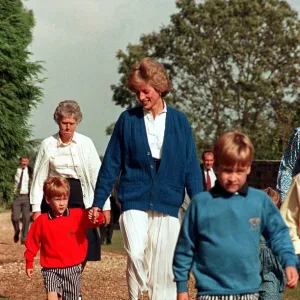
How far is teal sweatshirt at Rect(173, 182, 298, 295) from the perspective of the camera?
5758mm

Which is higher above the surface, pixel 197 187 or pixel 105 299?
pixel 197 187

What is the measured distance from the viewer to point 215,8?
5588cm

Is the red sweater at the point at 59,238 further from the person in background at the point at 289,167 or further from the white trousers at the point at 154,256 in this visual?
the person in background at the point at 289,167

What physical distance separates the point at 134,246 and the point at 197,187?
0.65 meters

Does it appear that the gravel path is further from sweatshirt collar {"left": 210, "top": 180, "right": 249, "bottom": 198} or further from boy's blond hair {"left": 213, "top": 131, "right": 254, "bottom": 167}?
boy's blond hair {"left": 213, "top": 131, "right": 254, "bottom": 167}

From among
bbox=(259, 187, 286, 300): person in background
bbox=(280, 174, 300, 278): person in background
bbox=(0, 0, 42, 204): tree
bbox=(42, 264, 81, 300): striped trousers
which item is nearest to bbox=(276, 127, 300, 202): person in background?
bbox=(259, 187, 286, 300): person in background

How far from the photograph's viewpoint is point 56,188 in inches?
341

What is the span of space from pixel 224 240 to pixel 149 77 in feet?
8.80

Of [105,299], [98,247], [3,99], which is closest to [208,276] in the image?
[98,247]

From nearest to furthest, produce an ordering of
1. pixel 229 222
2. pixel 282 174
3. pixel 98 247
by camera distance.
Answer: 1. pixel 229 222
2. pixel 282 174
3. pixel 98 247

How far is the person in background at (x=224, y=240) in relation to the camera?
5.75 metres

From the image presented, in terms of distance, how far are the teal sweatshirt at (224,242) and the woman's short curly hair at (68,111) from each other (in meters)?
3.62

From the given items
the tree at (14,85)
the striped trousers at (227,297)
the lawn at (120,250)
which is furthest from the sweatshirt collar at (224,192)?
the tree at (14,85)

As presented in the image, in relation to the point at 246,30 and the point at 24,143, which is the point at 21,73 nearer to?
the point at 24,143
